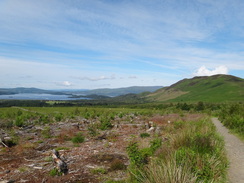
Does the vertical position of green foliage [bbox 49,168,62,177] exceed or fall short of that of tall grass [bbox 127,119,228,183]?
it falls short

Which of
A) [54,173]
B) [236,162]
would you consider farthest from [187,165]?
[54,173]

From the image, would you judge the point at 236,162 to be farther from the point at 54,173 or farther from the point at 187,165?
the point at 54,173

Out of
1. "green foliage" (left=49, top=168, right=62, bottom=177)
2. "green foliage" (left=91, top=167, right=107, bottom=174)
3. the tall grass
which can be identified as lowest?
"green foliage" (left=91, top=167, right=107, bottom=174)

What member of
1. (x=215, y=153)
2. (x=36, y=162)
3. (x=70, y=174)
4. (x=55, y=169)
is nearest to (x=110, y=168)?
(x=70, y=174)

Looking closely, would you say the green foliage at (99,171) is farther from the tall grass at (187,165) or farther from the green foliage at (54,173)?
the tall grass at (187,165)

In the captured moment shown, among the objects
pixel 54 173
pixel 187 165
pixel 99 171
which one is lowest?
pixel 99 171

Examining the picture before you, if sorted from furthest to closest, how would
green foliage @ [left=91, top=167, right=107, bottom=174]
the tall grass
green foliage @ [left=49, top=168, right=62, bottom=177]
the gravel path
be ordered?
green foliage @ [left=91, top=167, right=107, bottom=174] < green foliage @ [left=49, top=168, right=62, bottom=177] < the gravel path < the tall grass

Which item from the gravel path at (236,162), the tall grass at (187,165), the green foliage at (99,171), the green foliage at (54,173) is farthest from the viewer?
the green foliage at (99,171)

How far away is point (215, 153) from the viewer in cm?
778

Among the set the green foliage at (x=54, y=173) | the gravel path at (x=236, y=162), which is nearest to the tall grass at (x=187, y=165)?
the gravel path at (x=236, y=162)

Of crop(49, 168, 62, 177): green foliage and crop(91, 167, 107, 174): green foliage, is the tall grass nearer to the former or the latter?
crop(91, 167, 107, 174): green foliage

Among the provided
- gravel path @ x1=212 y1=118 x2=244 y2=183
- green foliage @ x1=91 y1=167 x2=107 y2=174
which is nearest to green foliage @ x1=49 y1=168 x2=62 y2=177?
green foliage @ x1=91 y1=167 x2=107 y2=174

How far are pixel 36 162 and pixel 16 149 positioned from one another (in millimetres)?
3989

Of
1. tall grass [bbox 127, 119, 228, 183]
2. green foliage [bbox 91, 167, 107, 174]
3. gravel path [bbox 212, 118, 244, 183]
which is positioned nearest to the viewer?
tall grass [bbox 127, 119, 228, 183]
